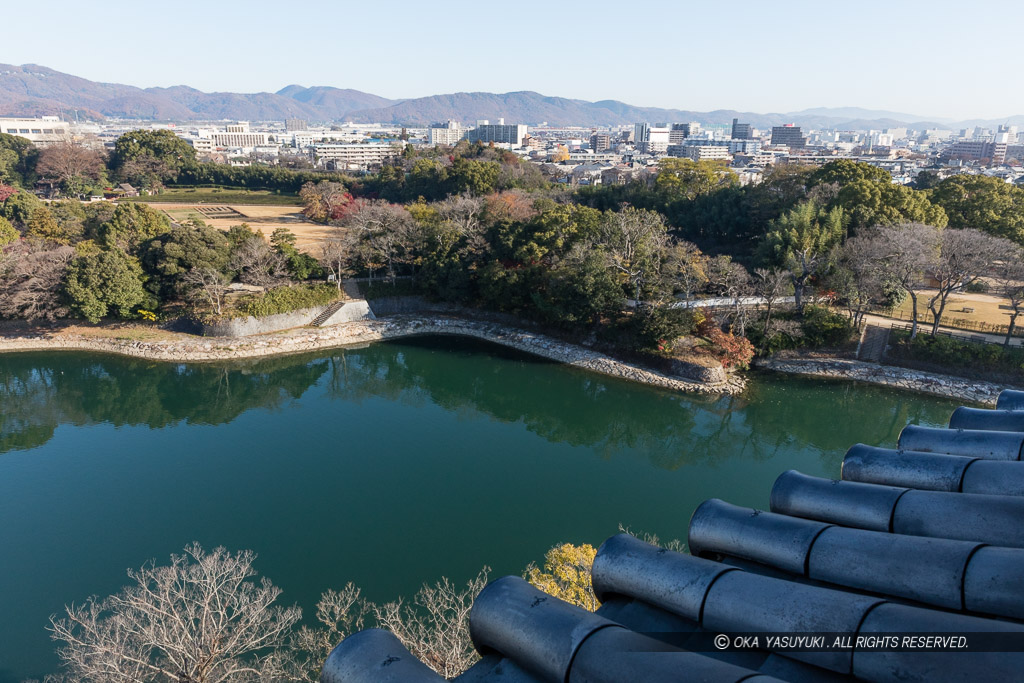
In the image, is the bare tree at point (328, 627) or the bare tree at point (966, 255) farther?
the bare tree at point (966, 255)

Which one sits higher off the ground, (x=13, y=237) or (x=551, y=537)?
(x=13, y=237)

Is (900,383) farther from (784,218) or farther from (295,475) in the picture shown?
(295,475)

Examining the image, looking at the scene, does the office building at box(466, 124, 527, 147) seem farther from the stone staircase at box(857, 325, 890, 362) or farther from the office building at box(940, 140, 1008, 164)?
the stone staircase at box(857, 325, 890, 362)

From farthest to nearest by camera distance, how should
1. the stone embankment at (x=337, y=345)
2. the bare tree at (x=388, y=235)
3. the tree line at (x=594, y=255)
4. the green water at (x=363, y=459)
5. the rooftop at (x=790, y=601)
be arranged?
the bare tree at (x=388, y=235) < the tree line at (x=594, y=255) < the stone embankment at (x=337, y=345) < the green water at (x=363, y=459) < the rooftop at (x=790, y=601)

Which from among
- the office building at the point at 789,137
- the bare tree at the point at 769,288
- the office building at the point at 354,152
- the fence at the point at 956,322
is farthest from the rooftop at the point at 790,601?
the office building at the point at 789,137

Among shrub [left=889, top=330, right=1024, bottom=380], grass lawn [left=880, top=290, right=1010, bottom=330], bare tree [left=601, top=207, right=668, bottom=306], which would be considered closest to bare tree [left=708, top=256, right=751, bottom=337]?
bare tree [left=601, top=207, right=668, bottom=306]

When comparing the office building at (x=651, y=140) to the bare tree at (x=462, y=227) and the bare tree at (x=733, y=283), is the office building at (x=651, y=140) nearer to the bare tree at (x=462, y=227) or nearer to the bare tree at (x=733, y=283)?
the bare tree at (x=462, y=227)

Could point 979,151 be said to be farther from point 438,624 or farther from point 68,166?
point 68,166

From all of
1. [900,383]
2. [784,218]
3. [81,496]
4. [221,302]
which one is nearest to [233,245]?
[221,302]
